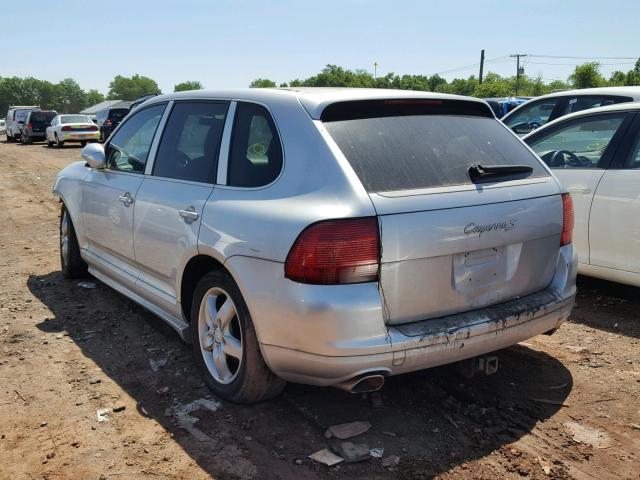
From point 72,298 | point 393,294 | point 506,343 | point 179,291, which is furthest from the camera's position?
point 72,298

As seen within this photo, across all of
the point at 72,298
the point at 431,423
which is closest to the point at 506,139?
the point at 431,423

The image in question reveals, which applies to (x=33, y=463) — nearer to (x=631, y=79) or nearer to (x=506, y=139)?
(x=506, y=139)

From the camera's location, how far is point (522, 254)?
11.1ft

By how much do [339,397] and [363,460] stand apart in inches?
26.4

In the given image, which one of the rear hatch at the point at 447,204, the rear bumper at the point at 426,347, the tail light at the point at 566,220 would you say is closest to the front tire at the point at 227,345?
the rear bumper at the point at 426,347

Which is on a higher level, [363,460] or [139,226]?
[139,226]

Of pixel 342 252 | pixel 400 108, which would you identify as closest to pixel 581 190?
pixel 400 108

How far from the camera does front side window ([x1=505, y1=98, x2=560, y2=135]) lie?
362 inches

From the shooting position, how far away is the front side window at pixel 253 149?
3379mm

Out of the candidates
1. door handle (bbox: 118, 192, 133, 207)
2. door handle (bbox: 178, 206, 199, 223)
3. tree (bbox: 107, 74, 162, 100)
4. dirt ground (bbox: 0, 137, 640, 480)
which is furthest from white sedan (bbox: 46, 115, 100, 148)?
tree (bbox: 107, 74, 162, 100)

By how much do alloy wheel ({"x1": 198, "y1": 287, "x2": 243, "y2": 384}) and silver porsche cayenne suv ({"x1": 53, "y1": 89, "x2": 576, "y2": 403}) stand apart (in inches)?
0.4

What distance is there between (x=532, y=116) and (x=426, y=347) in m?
7.48

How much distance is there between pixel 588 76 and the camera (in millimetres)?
63031

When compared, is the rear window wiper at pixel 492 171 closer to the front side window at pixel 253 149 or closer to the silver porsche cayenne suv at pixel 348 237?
the silver porsche cayenne suv at pixel 348 237
